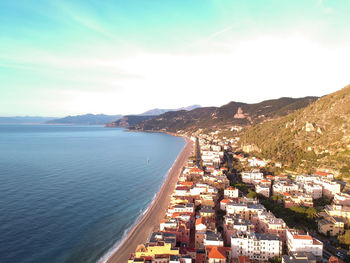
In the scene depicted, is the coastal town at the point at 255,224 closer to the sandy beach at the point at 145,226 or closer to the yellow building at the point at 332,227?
the yellow building at the point at 332,227

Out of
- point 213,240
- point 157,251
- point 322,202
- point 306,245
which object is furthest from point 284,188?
point 157,251

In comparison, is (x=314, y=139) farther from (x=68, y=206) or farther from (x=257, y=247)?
(x=68, y=206)

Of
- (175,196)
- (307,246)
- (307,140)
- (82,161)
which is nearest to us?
(307,246)

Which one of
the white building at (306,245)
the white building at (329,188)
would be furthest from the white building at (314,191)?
the white building at (306,245)

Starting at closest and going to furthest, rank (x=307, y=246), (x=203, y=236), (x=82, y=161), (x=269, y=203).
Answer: (x=307, y=246), (x=203, y=236), (x=269, y=203), (x=82, y=161)

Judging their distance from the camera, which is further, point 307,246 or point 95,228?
point 95,228

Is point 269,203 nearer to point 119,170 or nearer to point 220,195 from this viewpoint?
point 220,195

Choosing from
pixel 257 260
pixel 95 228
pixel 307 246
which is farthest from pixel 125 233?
pixel 307 246
